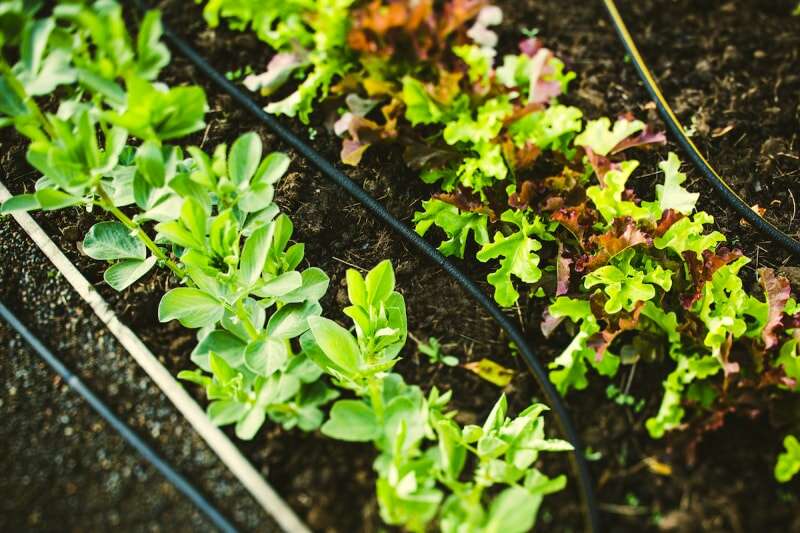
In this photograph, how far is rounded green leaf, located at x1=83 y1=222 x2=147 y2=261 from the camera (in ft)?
4.81

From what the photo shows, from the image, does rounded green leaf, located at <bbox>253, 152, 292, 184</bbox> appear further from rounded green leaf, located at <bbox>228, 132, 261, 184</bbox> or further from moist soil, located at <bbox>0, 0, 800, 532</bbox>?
moist soil, located at <bbox>0, 0, 800, 532</bbox>

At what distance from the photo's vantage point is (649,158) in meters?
1.90

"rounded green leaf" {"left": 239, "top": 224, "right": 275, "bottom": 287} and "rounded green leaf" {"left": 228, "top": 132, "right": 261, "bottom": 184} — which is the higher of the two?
"rounded green leaf" {"left": 228, "top": 132, "right": 261, "bottom": 184}

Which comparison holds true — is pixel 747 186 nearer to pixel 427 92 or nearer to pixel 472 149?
pixel 472 149

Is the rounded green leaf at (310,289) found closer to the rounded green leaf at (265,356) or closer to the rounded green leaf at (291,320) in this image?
the rounded green leaf at (291,320)

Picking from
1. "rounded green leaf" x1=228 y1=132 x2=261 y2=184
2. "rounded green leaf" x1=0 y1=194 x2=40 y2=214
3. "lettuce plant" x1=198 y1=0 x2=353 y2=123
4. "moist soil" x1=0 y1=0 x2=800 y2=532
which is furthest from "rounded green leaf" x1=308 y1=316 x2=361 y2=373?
"lettuce plant" x1=198 y1=0 x2=353 y2=123

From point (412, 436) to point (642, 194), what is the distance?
40.6 inches

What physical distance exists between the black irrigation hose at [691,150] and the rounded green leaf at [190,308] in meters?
1.36

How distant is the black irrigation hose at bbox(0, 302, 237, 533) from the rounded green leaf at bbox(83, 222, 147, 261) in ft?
0.93

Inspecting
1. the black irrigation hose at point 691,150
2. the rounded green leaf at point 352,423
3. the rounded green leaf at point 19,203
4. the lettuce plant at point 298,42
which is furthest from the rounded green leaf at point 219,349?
the black irrigation hose at point 691,150

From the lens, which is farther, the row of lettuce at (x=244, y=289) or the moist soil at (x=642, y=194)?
the moist soil at (x=642, y=194)

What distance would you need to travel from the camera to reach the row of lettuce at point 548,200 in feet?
4.64

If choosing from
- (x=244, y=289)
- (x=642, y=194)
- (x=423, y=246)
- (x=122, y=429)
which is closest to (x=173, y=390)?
(x=122, y=429)

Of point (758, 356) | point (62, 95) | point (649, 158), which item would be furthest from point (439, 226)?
point (62, 95)
